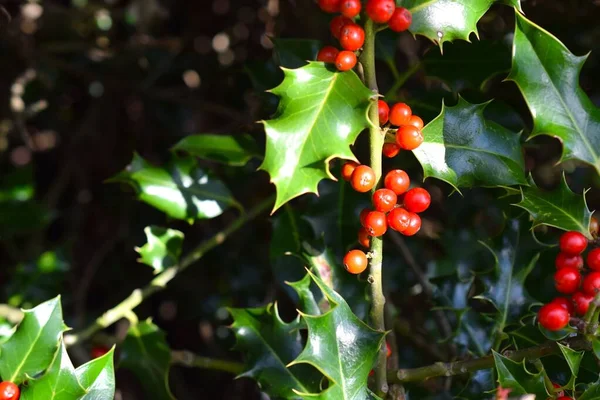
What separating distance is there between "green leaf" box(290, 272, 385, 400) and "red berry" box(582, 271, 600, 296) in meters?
0.33

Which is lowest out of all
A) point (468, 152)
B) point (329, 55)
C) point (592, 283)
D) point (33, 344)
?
point (33, 344)

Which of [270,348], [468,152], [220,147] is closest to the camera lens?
[468,152]

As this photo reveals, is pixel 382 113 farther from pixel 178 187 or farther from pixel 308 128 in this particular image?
pixel 178 187

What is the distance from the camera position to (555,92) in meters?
1.12

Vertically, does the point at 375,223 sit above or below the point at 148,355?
above

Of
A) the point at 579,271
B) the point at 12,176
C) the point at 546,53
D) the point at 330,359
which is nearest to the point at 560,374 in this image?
the point at 579,271

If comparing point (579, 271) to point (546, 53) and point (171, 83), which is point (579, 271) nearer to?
point (546, 53)

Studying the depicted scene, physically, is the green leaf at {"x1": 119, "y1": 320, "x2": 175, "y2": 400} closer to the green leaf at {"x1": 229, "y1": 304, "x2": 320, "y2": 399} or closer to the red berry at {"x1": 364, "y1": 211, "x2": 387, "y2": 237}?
the green leaf at {"x1": 229, "y1": 304, "x2": 320, "y2": 399}

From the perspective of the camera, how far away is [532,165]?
2047 mm

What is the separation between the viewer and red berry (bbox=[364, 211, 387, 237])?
105 centimetres

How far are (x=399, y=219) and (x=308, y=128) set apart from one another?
0.65ft

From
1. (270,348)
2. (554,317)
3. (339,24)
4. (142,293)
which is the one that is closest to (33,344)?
(142,293)

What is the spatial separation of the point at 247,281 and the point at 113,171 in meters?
0.69

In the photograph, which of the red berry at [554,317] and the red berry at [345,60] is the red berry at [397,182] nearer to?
the red berry at [345,60]
